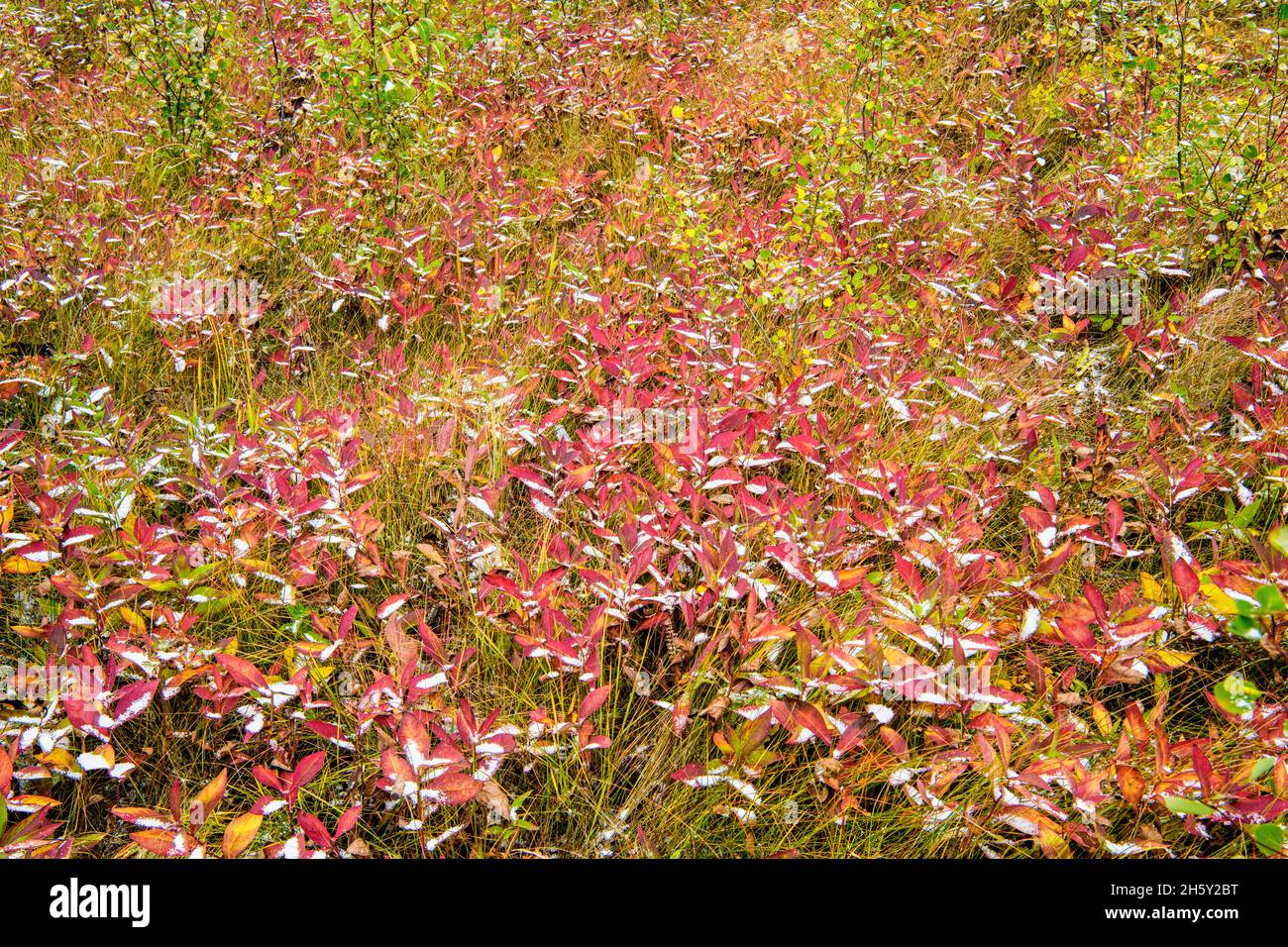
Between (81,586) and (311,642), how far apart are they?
0.62 m

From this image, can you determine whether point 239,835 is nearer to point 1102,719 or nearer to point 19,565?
point 19,565

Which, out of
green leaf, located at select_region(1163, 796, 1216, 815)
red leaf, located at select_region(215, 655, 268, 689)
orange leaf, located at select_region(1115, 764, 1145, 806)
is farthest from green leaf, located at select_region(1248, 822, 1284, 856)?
red leaf, located at select_region(215, 655, 268, 689)

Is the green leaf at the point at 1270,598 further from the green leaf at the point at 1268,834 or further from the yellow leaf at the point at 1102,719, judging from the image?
the yellow leaf at the point at 1102,719

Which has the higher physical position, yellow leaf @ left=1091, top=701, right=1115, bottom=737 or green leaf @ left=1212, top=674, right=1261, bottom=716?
green leaf @ left=1212, top=674, right=1261, bottom=716

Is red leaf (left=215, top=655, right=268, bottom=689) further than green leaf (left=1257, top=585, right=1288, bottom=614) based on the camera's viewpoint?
Yes

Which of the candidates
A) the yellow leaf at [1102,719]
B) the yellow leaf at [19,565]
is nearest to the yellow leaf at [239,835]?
the yellow leaf at [19,565]

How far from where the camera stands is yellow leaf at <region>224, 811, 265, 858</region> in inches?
59.6

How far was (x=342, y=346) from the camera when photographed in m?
3.08

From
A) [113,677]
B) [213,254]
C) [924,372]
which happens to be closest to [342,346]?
[213,254]

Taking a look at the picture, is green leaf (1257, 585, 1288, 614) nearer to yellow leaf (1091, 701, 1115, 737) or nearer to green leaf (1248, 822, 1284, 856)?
green leaf (1248, 822, 1284, 856)

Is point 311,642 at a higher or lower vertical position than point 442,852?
higher

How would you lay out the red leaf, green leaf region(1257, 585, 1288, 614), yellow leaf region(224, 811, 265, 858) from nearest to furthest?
1. green leaf region(1257, 585, 1288, 614)
2. yellow leaf region(224, 811, 265, 858)
3. the red leaf

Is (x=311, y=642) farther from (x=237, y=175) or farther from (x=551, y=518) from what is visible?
(x=237, y=175)

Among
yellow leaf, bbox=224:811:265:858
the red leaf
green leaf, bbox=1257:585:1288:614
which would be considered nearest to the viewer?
green leaf, bbox=1257:585:1288:614
